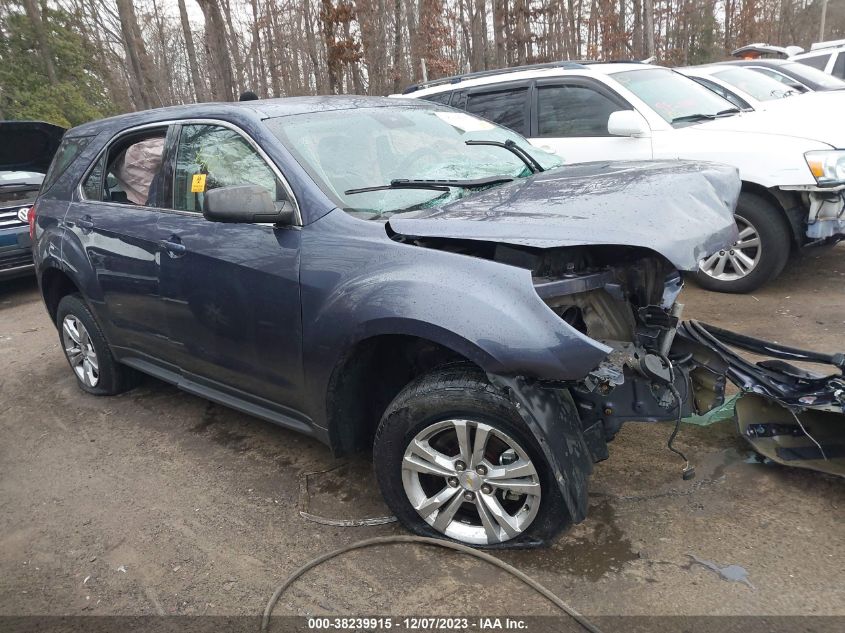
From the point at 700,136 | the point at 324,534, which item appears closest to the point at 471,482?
the point at 324,534

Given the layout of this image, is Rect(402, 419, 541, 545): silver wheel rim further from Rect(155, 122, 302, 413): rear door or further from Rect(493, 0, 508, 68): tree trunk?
Rect(493, 0, 508, 68): tree trunk

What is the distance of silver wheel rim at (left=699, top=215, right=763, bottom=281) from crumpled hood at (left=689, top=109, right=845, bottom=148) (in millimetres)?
799

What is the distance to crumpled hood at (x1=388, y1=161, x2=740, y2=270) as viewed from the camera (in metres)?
2.31

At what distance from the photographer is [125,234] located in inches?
144

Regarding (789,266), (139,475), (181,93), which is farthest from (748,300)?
(181,93)

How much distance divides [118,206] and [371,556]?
2.59m

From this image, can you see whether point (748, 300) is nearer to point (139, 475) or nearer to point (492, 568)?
point (492, 568)

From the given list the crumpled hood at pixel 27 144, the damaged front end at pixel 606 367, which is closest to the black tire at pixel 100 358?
the damaged front end at pixel 606 367

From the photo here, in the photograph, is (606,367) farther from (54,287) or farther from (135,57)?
(135,57)

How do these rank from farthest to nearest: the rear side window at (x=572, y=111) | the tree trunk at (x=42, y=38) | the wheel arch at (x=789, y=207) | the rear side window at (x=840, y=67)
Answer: the tree trunk at (x=42, y=38) → the rear side window at (x=840, y=67) → the rear side window at (x=572, y=111) → the wheel arch at (x=789, y=207)

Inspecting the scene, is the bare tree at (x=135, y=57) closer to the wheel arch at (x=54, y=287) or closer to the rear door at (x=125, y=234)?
the wheel arch at (x=54, y=287)

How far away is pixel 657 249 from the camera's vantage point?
7.36ft

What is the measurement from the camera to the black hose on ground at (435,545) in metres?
2.28

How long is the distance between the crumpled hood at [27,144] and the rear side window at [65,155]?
384 centimetres
